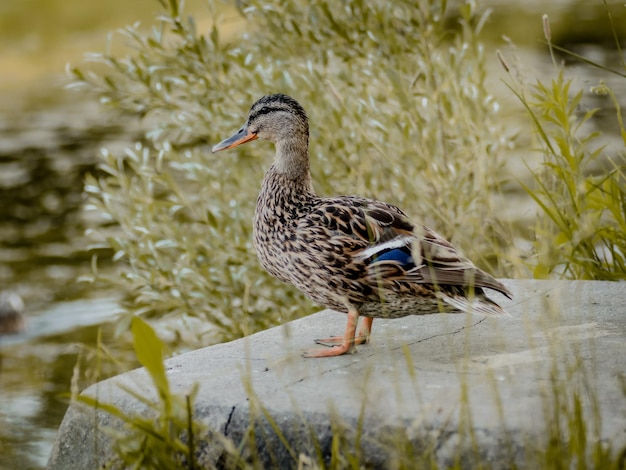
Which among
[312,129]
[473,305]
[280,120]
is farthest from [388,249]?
[312,129]

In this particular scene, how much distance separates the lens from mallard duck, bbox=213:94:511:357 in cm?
334

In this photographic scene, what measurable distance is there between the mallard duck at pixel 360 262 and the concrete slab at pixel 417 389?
0.49 feet

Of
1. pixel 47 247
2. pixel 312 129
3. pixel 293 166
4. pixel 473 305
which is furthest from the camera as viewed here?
pixel 47 247

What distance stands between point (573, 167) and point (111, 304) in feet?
18.0

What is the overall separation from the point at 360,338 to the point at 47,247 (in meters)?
7.15

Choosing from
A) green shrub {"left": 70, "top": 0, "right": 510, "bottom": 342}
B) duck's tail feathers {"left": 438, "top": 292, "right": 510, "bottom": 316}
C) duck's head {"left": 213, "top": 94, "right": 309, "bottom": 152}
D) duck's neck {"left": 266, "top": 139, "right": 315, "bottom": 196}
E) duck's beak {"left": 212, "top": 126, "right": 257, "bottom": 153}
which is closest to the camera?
duck's tail feathers {"left": 438, "top": 292, "right": 510, "bottom": 316}

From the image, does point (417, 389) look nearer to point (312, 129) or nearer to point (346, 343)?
point (346, 343)

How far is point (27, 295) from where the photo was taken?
371 inches

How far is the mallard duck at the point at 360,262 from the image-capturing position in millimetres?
3340

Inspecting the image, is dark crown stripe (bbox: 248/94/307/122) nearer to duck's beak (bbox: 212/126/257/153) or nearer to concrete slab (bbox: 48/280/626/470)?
duck's beak (bbox: 212/126/257/153)

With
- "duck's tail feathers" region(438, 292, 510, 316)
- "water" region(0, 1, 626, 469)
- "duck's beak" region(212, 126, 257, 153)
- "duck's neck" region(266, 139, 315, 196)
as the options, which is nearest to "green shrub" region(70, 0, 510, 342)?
"water" region(0, 1, 626, 469)

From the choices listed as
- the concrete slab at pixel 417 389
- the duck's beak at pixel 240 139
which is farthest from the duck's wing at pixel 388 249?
the duck's beak at pixel 240 139

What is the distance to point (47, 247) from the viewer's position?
10195mm

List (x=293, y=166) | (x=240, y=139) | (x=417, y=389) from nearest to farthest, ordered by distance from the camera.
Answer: (x=417, y=389) < (x=293, y=166) < (x=240, y=139)
